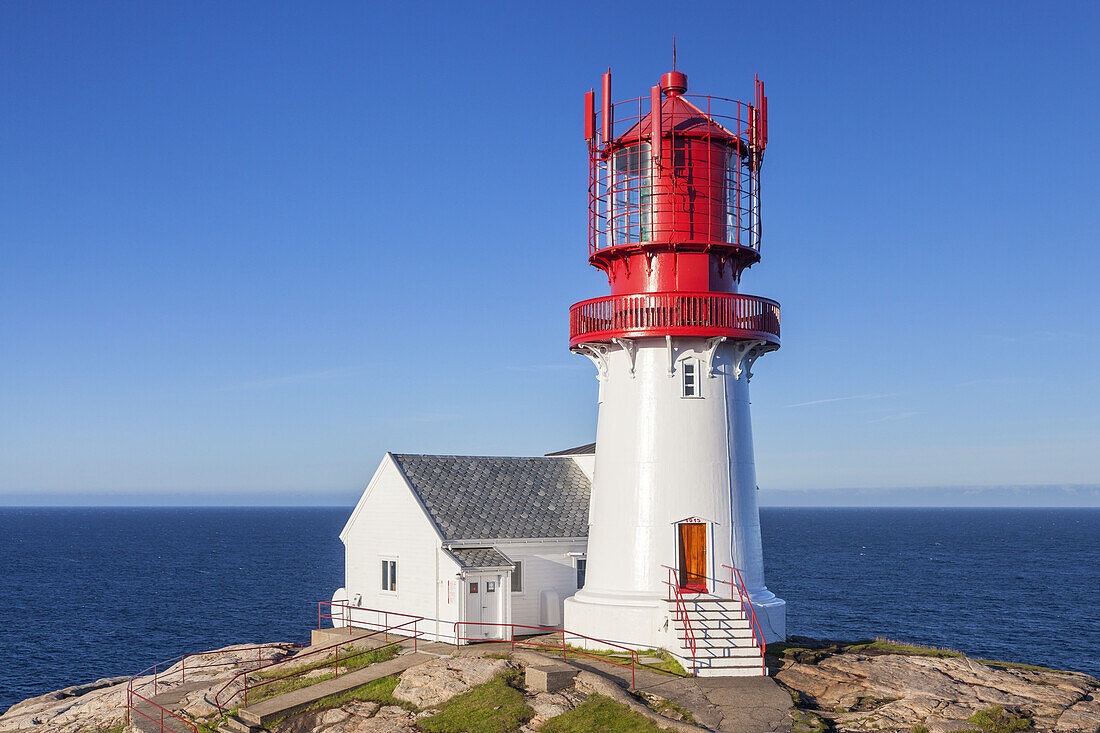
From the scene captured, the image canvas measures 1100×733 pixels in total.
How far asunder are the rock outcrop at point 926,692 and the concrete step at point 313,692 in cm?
980

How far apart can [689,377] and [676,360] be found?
1.96 ft

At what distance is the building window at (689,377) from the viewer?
2616cm

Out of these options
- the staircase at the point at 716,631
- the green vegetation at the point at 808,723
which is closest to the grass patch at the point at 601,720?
the green vegetation at the point at 808,723

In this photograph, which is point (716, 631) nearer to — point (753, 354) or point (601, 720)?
point (601, 720)

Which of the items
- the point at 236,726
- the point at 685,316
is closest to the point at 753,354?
the point at 685,316

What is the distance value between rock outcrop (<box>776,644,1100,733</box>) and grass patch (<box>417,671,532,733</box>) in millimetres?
6047

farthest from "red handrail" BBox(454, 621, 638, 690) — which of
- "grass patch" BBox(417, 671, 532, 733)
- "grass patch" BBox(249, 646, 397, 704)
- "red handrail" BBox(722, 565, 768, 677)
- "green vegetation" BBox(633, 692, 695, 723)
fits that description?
"red handrail" BBox(722, 565, 768, 677)

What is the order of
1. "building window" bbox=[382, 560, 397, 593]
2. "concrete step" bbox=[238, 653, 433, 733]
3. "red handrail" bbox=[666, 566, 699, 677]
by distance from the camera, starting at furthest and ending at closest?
"building window" bbox=[382, 560, 397, 593], "red handrail" bbox=[666, 566, 699, 677], "concrete step" bbox=[238, 653, 433, 733]

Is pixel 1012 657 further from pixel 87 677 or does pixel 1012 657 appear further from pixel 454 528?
pixel 87 677

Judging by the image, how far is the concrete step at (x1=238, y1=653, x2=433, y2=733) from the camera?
2273 centimetres

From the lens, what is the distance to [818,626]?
191 feet

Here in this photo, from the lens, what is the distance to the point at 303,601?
7181 centimetres

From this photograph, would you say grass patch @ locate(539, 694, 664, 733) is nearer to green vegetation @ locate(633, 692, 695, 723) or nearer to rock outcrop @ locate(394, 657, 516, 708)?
green vegetation @ locate(633, 692, 695, 723)

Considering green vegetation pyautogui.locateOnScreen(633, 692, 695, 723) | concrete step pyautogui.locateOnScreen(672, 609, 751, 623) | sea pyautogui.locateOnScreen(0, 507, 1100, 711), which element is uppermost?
concrete step pyautogui.locateOnScreen(672, 609, 751, 623)
